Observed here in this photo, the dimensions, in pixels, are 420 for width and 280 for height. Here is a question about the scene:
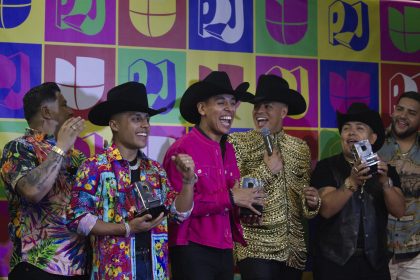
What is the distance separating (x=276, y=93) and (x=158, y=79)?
1.00 meters

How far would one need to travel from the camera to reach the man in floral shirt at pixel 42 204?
4.10 m

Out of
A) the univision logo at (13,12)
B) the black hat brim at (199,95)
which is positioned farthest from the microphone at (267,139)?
the univision logo at (13,12)

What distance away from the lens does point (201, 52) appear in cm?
564

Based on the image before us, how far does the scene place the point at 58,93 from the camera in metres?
4.62

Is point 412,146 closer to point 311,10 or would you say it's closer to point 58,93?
point 311,10

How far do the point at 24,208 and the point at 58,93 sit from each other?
0.83m

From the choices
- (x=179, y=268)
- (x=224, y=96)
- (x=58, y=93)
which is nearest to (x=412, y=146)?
(x=224, y=96)

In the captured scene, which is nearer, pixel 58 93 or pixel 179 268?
pixel 179 268

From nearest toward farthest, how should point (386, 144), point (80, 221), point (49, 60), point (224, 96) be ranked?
point (80, 221) → point (224, 96) → point (49, 60) → point (386, 144)

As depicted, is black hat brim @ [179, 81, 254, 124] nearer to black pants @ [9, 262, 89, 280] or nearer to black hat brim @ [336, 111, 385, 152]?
black hat brim @ [336, 111, 385, 152]

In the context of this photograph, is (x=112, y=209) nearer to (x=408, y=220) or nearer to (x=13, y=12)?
(x=13, y=12)

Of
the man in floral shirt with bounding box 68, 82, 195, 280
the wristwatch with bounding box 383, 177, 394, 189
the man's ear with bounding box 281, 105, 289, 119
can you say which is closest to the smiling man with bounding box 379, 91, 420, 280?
the wristwatch with bounding box 383, 177, 394, 189

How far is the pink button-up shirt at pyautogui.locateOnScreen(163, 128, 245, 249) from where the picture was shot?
4.24 meters

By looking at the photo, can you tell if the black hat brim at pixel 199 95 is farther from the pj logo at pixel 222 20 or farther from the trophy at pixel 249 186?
the pj logo at pixel 222 20
